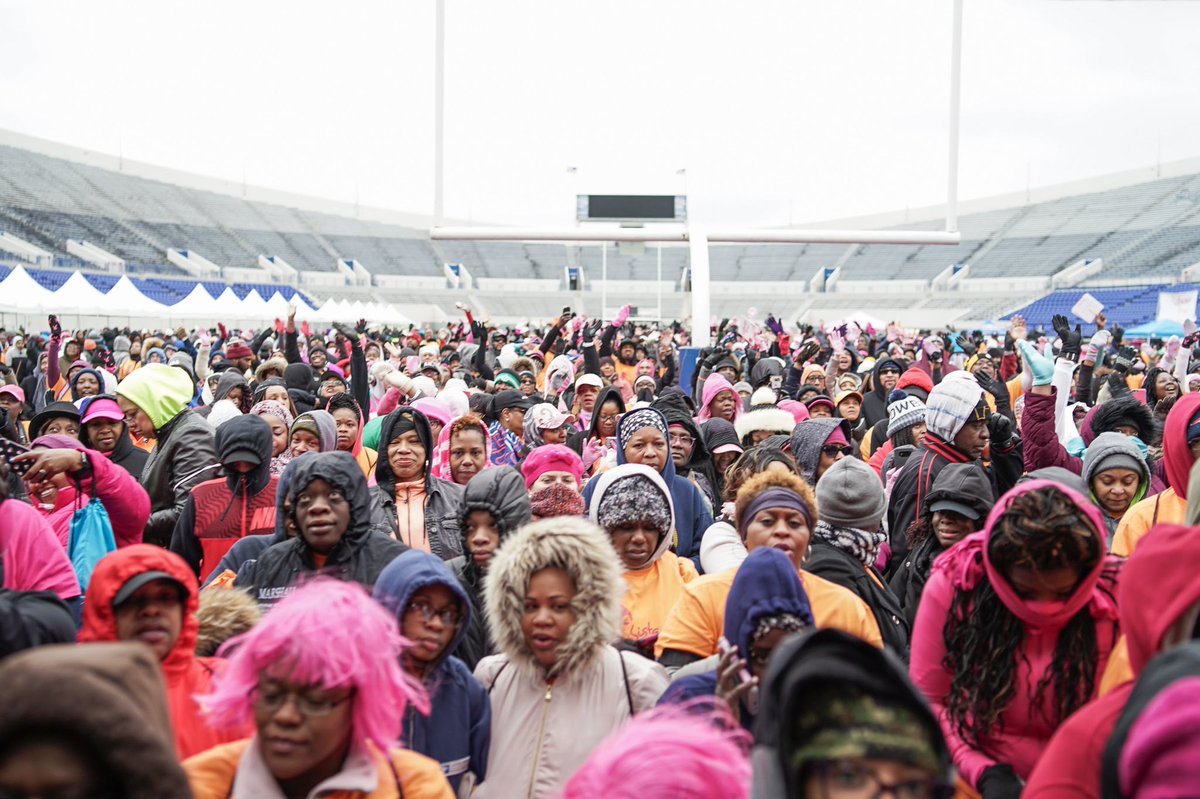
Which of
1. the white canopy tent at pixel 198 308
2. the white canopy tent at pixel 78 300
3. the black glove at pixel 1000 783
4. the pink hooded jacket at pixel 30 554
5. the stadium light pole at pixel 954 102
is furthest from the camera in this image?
the white canopy tent at pixel 198 308

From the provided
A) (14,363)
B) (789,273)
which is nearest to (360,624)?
(14,363)

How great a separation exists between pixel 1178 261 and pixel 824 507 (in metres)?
50.1

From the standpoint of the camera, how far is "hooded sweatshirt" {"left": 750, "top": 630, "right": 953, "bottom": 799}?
5.42 ft

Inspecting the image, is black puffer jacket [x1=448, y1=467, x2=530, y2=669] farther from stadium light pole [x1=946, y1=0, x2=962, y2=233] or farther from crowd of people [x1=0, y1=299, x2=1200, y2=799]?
stadium light pole [x1=946, y1=0, x2=962, y2=233]

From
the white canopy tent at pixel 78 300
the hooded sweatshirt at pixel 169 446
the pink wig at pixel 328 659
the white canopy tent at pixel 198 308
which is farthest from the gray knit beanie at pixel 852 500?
the white canopy tent at pixel 198 308

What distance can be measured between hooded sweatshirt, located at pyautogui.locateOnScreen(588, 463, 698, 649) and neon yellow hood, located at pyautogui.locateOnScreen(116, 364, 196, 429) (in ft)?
8.65

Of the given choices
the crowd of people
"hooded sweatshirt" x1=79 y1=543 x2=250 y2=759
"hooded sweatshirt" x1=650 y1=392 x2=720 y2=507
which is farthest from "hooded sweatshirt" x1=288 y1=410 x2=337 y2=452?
"hooded sweatshirt" x1=79 y1=543 x2=250 y2=759

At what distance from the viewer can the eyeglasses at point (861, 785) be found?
161 cm

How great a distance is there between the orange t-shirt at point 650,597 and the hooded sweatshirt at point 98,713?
206 centimetres

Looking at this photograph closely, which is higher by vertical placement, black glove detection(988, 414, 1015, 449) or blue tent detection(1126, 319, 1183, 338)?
blue tent detection(1126, 319, 1183, 338)

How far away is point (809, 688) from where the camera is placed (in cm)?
166

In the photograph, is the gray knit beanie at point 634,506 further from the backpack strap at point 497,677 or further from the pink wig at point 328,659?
the pink wig at point 328,659

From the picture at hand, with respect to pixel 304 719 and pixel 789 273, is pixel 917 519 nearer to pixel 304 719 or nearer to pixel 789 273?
pixel 304 719

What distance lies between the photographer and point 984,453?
530 centimetres
